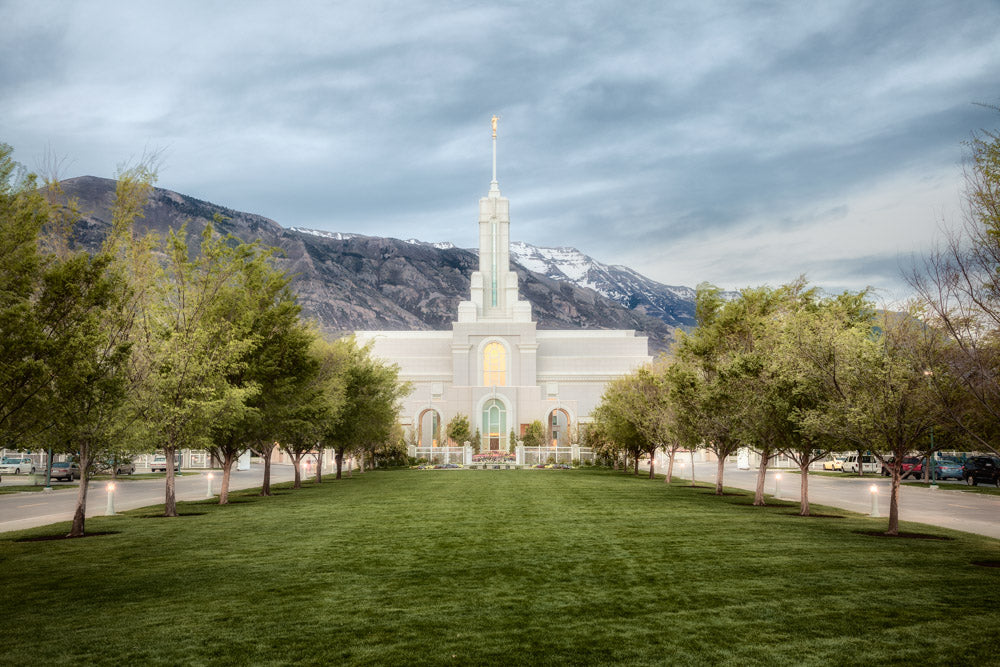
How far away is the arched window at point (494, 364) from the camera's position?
100562mm

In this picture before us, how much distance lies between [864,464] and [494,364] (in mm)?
47795

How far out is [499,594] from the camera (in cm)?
1159

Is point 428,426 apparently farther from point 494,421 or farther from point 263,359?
point 263,359

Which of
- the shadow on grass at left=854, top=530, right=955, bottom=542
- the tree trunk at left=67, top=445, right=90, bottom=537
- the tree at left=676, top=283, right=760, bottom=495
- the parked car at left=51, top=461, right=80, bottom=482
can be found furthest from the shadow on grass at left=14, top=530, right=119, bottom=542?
the parked car at left=51, top=461, right=80, bottom=482

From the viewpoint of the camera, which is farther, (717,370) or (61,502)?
(61,502)

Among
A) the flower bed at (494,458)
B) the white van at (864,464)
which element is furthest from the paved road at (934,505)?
the flower bed at (494,458)

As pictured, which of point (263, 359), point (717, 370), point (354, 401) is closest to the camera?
point (263, 359)

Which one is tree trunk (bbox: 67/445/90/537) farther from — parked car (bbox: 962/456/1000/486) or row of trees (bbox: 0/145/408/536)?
parked car (bbox: 962/456/1000/486)

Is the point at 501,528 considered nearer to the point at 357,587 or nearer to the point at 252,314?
the point at 357,587

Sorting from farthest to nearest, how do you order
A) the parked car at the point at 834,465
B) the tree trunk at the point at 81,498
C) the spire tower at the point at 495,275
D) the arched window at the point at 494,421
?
the spire tower at the point at 495,275, the arched window at the point at 494,421, the parked car at the point at 834,465, the tree trunk at the point at 81,498

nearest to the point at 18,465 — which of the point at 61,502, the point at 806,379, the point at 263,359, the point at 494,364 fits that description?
the point at 61,502

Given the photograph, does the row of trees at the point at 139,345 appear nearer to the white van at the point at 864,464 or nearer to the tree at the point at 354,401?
the tree at the point at 354,401

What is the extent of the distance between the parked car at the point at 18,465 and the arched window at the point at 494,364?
174 ft

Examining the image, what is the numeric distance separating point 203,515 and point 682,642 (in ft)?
65.5
